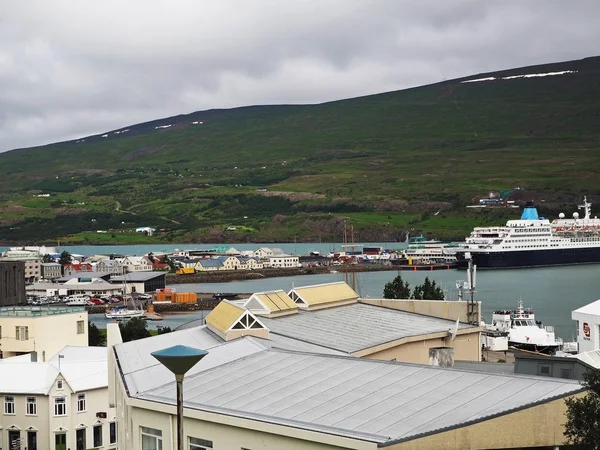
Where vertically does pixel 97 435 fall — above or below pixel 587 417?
below

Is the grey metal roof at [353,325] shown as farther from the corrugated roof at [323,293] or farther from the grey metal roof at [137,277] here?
the grey metal roof at [137,277]

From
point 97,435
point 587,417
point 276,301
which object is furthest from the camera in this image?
point 97,435

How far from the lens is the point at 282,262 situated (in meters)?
108

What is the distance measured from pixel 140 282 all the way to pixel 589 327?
212 feet

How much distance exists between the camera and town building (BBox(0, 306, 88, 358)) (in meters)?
24.3

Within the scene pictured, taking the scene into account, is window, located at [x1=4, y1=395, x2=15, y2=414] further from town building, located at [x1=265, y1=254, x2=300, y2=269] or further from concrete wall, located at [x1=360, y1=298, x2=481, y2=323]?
town building, located at [x1=265, y1=254, x2=300, y2=269]

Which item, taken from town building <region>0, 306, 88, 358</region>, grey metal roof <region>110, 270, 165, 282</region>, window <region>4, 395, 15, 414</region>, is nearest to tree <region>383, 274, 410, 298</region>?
town building <region>0, 306, 88, 358</region>

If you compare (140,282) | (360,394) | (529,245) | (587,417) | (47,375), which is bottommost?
(140,282)

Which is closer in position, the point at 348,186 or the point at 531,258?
the point at 531,258

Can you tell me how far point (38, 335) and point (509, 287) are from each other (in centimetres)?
5438

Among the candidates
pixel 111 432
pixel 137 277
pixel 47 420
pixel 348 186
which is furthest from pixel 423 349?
pixel 348 186

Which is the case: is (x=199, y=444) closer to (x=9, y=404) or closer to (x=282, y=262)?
(x=9, y=404)

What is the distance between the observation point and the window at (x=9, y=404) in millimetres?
19375

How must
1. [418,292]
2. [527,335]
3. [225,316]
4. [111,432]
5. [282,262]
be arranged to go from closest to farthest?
[225,316] → [111,432] → [418,292] → [527,335] → [282,262]
